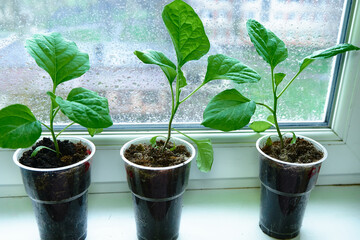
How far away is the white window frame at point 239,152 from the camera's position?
0.81 metres

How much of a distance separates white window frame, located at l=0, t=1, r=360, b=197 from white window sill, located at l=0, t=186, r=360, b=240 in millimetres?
30

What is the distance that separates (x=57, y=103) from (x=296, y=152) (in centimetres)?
50

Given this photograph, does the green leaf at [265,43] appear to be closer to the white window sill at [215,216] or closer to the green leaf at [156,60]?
the green leaf at [156,60]

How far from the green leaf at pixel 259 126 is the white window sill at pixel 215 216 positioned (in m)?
0.19

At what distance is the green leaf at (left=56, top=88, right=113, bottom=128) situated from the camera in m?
0.56

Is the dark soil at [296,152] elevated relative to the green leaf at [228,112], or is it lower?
lower

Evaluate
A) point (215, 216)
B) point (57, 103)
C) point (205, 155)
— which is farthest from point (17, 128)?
point (215, 216)

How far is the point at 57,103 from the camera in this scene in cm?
57

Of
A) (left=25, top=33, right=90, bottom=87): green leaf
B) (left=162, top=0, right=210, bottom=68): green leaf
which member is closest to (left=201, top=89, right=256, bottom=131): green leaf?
(left=162, top=0, right=210, bottom=68): green leaf

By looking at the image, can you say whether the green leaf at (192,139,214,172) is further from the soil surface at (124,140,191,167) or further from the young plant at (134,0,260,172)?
the young plant at (134,0,260,172)

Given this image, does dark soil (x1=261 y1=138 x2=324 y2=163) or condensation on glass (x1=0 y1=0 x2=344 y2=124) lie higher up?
condensation on glass (x1=0 y1=0 x2=344 y2=124)

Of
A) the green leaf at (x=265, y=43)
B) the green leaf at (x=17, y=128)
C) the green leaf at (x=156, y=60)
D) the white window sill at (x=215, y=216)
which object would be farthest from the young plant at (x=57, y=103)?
the green leaf at (x=265, y=43)

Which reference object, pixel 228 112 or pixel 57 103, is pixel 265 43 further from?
pixel 57 103

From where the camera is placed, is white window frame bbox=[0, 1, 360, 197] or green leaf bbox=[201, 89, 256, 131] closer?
green leaf bbox=[201, 89, 256, 131]
